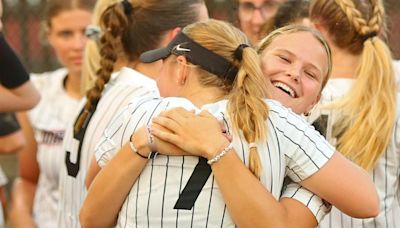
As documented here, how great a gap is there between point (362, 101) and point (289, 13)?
26.8 inches

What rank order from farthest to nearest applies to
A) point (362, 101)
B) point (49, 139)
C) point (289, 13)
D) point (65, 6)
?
point (65, 6)
point (49, 139)
point (289, 13)
point (362, 101)

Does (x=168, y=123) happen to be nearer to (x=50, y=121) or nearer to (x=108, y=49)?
(x=108, y=49)

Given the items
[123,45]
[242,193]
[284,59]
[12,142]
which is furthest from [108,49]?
[12,142]

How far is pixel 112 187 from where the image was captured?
8.57 feet

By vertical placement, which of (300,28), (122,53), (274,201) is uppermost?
(300,28)

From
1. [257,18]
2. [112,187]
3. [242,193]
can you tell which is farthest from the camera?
[257,18]

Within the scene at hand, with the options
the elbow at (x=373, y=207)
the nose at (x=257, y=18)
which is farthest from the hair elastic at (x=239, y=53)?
the nose at (x=257, y=18)

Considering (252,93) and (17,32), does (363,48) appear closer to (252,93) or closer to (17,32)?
(252,93)

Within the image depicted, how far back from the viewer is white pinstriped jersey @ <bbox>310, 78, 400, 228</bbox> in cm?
341

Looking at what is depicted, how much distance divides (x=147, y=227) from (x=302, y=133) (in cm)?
47

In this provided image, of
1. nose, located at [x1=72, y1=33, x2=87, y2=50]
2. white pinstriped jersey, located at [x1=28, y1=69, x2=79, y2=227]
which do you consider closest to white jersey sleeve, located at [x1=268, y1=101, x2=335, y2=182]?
white pinstriped jersey, located at [x1=28, y1=69, x2=79, y2=227]

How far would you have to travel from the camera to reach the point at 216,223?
2557 millimetres

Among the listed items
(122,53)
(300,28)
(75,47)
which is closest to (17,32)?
(75,47)

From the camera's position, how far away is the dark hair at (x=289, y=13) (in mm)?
3928
